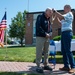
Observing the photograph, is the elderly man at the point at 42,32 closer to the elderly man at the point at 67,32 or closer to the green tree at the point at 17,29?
the elderly man at the point at 67,32

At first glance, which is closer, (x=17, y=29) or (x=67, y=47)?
(x=67, y=47)

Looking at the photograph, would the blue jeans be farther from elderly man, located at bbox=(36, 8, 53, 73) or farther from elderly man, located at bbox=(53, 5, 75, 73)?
elderly man, located at bbox=(36, 8, 53, 73)

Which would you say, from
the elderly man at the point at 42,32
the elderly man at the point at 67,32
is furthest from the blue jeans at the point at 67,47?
the elderly man at the point at 42,32

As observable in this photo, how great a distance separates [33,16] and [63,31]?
28777 mm


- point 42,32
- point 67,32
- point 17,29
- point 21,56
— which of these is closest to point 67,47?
point 67,32

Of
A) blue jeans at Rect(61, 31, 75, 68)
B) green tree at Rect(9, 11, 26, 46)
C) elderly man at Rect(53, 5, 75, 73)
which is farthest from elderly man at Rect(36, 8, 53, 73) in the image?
green tree at Rect(9, 11, 26, 46)

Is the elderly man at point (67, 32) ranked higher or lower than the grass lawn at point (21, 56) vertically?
higher

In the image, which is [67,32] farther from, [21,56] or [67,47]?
[21,56]

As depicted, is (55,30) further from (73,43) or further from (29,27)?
(73,43)

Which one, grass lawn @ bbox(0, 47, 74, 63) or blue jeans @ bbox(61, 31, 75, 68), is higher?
blue jeans @ bbox(61, 31, 75, 68)

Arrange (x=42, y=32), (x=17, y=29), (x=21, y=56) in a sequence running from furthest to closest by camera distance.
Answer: (x=17, y=29) → (x=21, y=56) → (x=42, y=32)

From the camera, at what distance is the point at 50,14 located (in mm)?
7535

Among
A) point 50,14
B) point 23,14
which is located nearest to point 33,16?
point 23,14

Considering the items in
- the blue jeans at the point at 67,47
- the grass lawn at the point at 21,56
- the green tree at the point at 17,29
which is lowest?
the grass lawn at the point at 21,56
